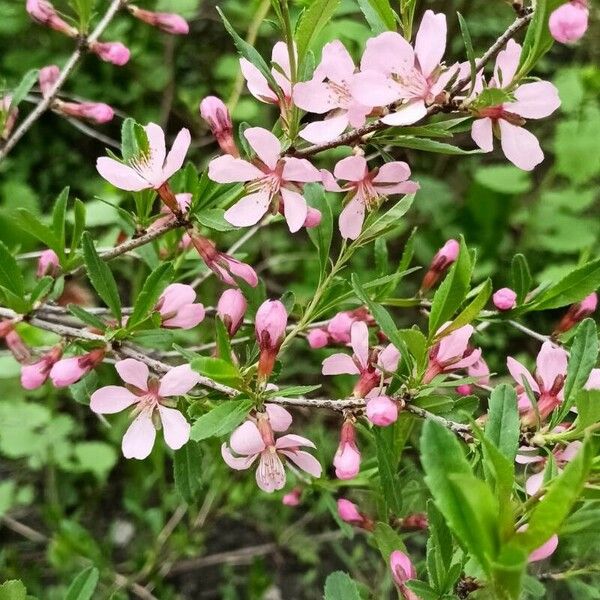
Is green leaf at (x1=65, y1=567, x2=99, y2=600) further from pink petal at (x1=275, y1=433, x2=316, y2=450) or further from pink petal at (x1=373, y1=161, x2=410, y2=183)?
pink petal at (x1=373, y1=161, x2=410, y2=183)

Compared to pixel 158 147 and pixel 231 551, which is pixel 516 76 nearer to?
pixel 158 147

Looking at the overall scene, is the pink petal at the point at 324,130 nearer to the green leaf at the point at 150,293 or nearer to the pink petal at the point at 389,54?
the pink petal at the point at 389,54

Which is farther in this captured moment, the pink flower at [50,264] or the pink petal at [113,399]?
the pink flower at [50,264]

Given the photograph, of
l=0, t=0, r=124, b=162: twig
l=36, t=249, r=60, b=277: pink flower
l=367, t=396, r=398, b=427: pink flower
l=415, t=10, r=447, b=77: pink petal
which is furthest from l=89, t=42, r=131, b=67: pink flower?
l=367, t=396, r=398, b=427: pink flower

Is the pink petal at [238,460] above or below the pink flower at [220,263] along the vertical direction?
below

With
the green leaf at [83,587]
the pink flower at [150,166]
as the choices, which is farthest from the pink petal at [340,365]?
the green leaf at [83,587]

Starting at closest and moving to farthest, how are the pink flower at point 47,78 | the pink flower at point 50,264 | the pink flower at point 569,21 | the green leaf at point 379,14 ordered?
the pink flower at point 569,21, the green leaf at point 379,14, the pink flower at point 50,264, the pink flower at point 47,78

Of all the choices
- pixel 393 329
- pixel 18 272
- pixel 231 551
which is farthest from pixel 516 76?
pixel 231 551
